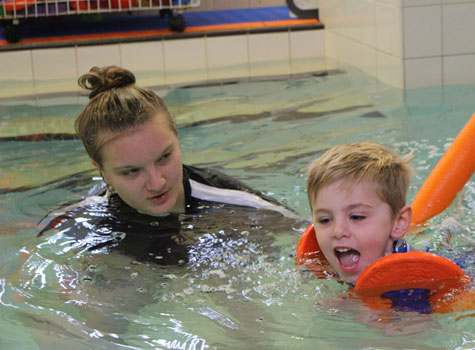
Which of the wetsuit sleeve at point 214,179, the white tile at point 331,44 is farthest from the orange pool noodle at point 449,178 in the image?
the white tile at point 331,44

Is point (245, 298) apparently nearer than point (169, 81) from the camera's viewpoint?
Yes

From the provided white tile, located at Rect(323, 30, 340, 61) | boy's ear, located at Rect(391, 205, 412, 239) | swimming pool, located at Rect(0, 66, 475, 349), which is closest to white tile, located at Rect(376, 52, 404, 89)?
swimming pool, located at Rect(0, 66, 475, 349)

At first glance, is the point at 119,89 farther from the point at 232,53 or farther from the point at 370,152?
the point at 232,53

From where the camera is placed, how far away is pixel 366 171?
2.17 m

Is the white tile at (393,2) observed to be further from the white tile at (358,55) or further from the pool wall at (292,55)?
the white tile at (358,55)

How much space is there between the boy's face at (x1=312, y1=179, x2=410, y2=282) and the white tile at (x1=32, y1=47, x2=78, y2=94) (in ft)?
15.4

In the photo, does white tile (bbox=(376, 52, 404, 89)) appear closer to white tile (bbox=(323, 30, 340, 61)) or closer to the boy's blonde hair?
white tile (bbox=(323, 30, 340, 61))

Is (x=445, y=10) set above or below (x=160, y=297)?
above

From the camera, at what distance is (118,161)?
260 centimetres

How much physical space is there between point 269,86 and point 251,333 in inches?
155

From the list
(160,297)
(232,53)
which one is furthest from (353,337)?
(232,53)

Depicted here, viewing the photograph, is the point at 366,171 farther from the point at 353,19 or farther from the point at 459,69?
the point at 353,19

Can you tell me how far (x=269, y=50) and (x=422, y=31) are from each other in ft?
5.98

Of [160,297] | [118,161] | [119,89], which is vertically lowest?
[160,297]
